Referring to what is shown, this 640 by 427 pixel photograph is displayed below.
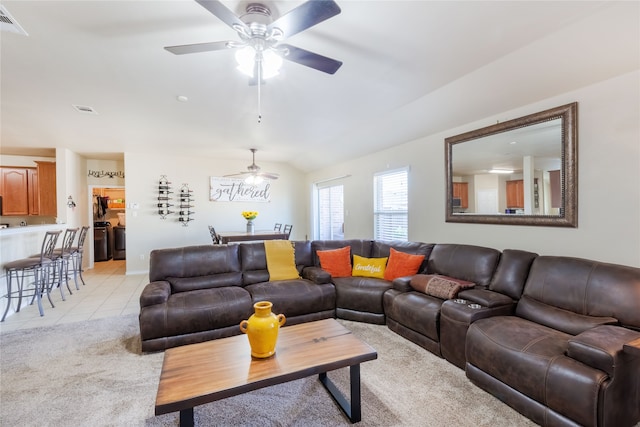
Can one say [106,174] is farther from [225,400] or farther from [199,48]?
[225,400]

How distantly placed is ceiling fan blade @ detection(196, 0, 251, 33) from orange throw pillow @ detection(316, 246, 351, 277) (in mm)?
2915

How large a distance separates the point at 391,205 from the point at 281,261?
2.24 m

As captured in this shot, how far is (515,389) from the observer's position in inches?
72.9

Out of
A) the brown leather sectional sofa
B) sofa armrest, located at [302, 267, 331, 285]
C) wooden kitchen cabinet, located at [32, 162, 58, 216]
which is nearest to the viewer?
the brown leather sectional sofa

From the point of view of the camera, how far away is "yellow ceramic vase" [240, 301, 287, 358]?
1730 mm

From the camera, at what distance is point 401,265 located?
141 inches

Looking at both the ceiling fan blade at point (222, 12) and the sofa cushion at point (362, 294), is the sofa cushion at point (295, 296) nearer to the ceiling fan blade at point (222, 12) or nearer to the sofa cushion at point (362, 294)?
the sofa cushion at point (362, 294)

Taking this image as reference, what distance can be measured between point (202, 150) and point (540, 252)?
5.95 m

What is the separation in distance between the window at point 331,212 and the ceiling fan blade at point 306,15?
490cm

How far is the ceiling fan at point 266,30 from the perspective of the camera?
54.7 inches

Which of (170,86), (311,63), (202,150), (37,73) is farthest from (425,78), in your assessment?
(202,150)

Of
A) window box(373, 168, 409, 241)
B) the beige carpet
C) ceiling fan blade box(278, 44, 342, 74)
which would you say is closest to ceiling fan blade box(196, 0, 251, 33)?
ceiling fan blade box(278, 44, 342, 74)

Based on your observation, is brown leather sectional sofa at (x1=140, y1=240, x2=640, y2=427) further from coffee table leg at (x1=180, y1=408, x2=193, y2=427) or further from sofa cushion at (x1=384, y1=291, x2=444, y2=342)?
coffee table leg at (x1=180, y1=408, x2=193, y2=427)

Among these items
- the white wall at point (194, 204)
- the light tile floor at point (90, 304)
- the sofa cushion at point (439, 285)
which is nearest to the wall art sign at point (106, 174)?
the white wall at point (194, 204)
